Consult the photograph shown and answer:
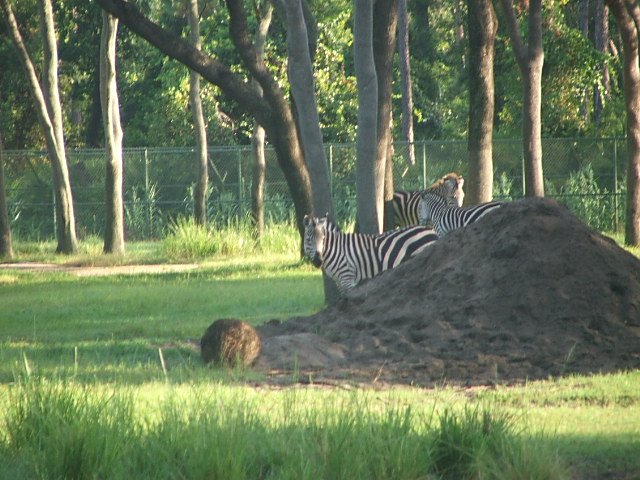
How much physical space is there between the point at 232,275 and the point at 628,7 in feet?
33.9

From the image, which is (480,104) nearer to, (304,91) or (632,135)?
(632,135)

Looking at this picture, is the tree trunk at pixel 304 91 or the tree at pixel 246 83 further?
the tree at pixel 246 83

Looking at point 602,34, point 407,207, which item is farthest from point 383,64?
point 602,34

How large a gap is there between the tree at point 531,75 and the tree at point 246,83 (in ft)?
16.1

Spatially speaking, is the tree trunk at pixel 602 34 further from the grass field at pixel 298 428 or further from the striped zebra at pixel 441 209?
the grass field at pixel 298 428

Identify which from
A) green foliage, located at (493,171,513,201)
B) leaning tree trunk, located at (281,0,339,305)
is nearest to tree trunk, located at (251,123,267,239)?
green foliage, located at (493,171,513,201)

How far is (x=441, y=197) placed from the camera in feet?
83.9

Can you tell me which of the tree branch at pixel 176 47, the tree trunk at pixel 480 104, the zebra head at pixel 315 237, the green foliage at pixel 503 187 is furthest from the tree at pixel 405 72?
the zebra head at pixel 315 237

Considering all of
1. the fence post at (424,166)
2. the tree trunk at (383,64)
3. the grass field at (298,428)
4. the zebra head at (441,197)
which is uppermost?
the tree trunk at (383,64)

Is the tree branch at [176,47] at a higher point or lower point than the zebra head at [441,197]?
higher

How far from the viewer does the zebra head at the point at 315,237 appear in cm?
1731

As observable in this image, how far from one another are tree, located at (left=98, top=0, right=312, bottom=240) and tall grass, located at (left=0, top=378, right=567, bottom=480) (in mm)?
12773

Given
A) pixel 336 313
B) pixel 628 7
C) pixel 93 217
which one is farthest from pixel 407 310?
pixel 93 217

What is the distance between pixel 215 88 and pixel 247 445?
41705mm
